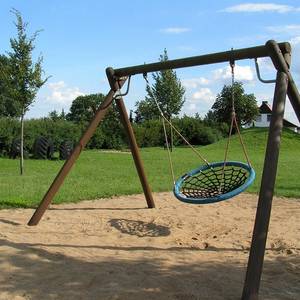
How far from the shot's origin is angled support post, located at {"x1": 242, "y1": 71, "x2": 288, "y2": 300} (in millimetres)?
3855

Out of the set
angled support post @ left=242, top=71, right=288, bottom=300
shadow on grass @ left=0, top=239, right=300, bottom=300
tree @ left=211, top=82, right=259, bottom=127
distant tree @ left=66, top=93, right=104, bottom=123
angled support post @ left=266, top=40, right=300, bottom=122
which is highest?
distant tree @ left=66, top=93, right=104, bottom=123

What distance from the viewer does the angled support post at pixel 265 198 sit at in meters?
3.86

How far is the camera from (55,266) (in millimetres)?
4746

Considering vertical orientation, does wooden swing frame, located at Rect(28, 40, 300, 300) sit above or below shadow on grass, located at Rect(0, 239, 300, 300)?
above

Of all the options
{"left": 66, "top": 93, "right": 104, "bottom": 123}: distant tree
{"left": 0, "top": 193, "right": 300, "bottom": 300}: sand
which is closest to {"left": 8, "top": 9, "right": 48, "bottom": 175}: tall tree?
{"left": 0, "top": 193, "right": 300, "bottom": 300}: sand

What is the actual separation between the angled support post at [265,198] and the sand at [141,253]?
0.22 meters

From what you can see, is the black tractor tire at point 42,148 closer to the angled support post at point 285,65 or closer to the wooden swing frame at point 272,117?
the wooden swing frame at point 272,117

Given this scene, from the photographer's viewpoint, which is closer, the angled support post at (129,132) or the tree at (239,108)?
the angled support post at (129,132)

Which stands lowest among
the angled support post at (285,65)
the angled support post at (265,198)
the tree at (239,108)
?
the angled support post at (265,198)

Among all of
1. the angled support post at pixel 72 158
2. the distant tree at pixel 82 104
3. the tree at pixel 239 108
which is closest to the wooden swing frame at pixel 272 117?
the angled support post at pixel 72 158

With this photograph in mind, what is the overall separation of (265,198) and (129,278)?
133cm

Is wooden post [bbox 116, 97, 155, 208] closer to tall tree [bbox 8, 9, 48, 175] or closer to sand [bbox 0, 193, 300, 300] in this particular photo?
sand [bbox 0, 193, 300, 300]

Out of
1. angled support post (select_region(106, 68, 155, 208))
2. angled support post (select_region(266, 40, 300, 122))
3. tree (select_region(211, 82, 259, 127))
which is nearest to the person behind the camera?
angled support post (select_region(266, 40, 300, 122))

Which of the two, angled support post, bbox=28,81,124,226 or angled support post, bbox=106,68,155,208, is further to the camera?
angled support post, bbox=106,68,155,208
